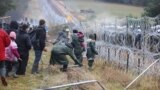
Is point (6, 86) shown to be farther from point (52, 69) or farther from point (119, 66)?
point (119, 66)

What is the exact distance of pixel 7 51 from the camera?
1034 centimetres

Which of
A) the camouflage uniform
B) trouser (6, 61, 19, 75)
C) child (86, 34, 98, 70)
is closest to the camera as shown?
trouser (6, 61, 19, 75)

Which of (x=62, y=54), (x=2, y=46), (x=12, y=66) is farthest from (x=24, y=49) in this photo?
(x=2, y=46)

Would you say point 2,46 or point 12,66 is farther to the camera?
point 12,66

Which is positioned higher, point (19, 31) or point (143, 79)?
point (19, 31)

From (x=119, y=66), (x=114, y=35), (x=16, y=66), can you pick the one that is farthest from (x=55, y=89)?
(x=114, y=35)

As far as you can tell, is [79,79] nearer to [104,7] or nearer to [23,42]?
[23,42]

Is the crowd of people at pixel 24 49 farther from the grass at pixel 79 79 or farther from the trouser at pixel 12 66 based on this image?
the grass at pixel 79 79

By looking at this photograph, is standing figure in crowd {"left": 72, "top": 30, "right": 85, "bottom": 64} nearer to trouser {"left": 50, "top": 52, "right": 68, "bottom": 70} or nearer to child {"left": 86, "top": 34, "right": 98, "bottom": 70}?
child {"left": 86, "top": 34, "right": 98, "bottom": 70}

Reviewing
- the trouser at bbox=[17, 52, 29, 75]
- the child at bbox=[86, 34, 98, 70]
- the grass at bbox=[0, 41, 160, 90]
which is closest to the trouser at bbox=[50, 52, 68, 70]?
the grass at bbox=[0, 41, 160, 90]

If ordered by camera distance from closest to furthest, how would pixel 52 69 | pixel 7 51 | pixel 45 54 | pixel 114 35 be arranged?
pixel 7 51 → pixel 52 69 → pixel 45 54 → pixel 114 35

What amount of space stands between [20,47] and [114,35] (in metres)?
6.77

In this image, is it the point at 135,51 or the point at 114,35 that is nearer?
the point at 135,51

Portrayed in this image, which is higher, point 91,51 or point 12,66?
point 12,66
